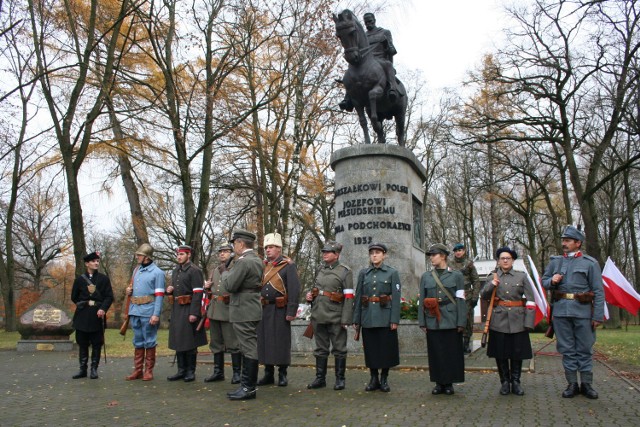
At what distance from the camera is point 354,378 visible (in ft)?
27.5

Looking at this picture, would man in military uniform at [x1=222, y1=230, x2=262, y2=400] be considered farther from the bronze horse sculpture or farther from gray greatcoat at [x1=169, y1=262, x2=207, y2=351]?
the bronze horse sculpture

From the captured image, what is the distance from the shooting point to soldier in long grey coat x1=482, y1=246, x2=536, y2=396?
711cm

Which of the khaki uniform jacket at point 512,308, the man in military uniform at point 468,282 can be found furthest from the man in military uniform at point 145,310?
the man in military uniform at point 468,282

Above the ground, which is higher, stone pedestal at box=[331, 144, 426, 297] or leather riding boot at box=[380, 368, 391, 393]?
stone pedestal at box=[331, 144, 426, 297]

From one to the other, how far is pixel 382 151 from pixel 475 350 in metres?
4.23

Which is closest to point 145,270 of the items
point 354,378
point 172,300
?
point 172,300

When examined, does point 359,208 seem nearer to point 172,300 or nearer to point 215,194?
point 172,300

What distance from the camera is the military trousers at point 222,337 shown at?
8383mm

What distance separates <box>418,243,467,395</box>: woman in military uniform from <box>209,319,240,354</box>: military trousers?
2.72 m

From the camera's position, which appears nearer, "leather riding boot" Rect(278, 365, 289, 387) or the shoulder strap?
the shoulder strap

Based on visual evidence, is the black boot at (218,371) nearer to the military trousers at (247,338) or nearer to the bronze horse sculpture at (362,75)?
the military trousers at (247,338)

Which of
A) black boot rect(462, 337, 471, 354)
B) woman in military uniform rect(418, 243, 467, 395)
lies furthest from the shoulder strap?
black boot rect(462, 337, 471, 354)

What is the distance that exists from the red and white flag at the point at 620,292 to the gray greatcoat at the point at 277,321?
534 centimetres

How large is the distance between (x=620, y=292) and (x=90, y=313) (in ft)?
28.0
